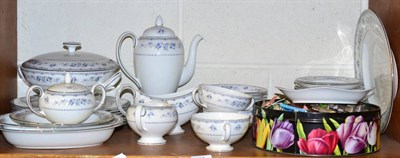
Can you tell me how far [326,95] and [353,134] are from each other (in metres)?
0.09

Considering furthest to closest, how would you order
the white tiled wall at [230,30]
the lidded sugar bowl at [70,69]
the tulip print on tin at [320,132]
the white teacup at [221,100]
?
1. the white tiled wall at [230,30]
2. the lidded sugar bowl at [70,69]
3. the white teacup at [221,100]
4. the tulip print on tin at [320,132]

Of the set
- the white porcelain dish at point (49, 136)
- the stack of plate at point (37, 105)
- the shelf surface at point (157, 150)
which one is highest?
the stack of plate at point (37, 105)

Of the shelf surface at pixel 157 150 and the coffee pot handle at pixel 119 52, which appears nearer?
the shelf surface at pixel 157 150

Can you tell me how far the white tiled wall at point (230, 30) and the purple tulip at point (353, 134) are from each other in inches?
16.8

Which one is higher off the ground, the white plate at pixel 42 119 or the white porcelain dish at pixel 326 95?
the white porcelain dish at pixel 326 95

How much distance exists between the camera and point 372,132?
1354 mm

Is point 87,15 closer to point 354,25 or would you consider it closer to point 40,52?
point 40,52

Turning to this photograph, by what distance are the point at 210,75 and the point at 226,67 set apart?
0.04 meters

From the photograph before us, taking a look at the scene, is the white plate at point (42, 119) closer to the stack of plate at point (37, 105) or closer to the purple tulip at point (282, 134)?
the stack of plate at point (37, 105)

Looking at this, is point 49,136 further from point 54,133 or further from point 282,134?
point 282,134

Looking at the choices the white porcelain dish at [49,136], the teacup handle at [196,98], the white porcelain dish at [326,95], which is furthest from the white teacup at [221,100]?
the white porcelain dish at [49,136]

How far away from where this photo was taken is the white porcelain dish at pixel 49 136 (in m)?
1.34

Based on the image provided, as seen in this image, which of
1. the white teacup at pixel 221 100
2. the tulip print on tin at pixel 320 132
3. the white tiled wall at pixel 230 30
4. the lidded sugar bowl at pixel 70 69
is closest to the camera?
the tulip print on tin at pixel 320 132

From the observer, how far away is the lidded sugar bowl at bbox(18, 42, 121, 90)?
5.11 feet
